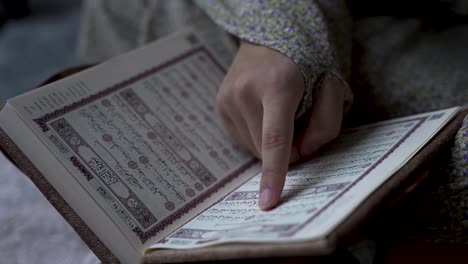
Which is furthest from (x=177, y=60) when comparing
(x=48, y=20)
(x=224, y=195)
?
(x=48, y=20)

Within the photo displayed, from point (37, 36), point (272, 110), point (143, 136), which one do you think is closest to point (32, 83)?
point (143, 136)

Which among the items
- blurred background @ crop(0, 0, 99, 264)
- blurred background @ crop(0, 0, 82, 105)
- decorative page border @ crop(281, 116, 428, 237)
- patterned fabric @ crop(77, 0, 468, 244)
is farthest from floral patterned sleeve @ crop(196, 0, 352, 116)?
blurred background @ crop(0, 0, 82, 105)

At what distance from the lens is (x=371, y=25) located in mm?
738

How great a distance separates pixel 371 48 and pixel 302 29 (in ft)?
0.50

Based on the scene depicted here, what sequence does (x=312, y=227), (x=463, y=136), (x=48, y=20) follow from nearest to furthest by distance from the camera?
(x=312, y=227)
(x=463, y=136)
(x=48, y=20)

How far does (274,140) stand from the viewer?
1.57 feet

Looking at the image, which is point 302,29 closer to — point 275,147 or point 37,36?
point 275,147

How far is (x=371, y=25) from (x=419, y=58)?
0.35 ft

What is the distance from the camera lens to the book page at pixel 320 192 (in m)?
0.35

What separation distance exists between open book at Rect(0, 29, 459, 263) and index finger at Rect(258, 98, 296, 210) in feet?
0.06

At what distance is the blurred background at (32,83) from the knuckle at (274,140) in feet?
Answer: 0.81

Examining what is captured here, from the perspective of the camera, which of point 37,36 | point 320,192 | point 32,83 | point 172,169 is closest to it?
point 320,192

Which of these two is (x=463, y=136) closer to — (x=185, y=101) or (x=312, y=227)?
(x=312, y=227)

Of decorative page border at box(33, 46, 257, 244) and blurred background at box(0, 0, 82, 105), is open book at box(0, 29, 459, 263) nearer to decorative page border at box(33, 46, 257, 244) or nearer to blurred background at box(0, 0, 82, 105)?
decorative page border at box(33, 46, 257, 244)
